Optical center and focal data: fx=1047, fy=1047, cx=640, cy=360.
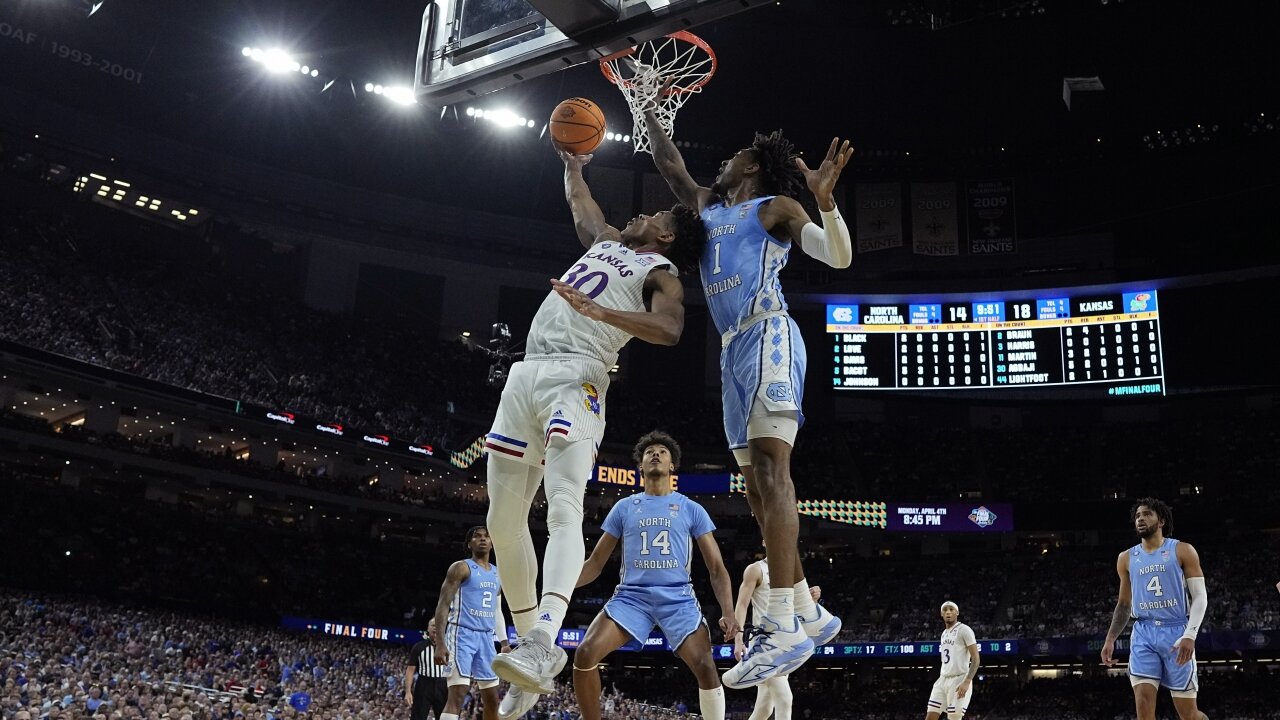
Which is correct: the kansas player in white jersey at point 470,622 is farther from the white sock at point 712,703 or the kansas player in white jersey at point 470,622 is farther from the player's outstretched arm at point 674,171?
the player's outstretched arm at point 674,171

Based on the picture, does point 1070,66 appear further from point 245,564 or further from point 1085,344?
point 245,564

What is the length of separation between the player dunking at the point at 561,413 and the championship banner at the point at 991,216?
93.4 ft

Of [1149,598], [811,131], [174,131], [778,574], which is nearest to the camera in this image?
[778,574]

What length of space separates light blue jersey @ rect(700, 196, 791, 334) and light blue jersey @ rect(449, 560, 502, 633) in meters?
4.83

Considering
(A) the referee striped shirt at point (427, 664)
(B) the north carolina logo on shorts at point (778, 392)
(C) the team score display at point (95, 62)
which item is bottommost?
(A) the referee striped shirt at point (427, 664)

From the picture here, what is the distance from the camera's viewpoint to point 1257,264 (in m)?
30.8

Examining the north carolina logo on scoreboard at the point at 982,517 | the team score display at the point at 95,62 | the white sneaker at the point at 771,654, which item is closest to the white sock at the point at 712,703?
the white sneaker at the point at 771,654

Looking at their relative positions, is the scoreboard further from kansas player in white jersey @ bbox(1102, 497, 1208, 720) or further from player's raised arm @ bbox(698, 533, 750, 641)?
player's raised arm @ bbox(698, 533, 750, 641)

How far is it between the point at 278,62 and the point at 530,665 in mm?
27823

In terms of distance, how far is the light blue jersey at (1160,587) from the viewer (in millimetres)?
8641

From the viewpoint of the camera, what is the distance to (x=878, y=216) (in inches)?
1318

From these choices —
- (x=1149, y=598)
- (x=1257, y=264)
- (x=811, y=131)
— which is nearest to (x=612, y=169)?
(x=811, y=131)

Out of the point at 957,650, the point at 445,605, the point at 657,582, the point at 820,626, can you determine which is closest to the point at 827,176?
the point at 820,626

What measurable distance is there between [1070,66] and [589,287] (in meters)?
25.6
